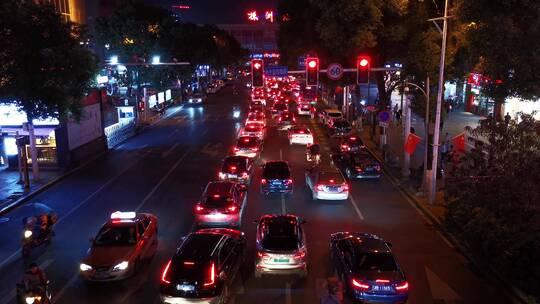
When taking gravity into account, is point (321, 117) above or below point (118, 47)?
below

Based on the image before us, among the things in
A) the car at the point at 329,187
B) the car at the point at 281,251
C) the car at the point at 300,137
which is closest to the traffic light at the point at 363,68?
the car at the point at 329,187

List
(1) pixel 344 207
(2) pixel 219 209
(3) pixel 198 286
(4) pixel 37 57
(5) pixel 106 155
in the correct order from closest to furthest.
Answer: (3) pixel 198 286 → (2) pixel 219 209 → (1) pixel 344 207 → (4) pixel 37 57 → (5) pixel 106 155

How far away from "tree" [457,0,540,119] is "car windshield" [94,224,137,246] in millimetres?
12634

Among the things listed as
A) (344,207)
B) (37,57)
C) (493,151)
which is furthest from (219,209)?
(37,57)

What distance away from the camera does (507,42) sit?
1619cm

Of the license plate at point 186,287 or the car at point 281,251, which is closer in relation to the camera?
the license plate at point 186,287

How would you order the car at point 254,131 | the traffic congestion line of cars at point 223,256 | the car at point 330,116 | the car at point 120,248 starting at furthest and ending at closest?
the car at point 330,116
the car at point 254,131
the car at point 120,248
the traffic congestion line of cars at point 223,256

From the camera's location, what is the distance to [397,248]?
61.7 ft

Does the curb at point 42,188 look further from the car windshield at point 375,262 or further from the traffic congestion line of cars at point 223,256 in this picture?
the car windshield at point 375,262

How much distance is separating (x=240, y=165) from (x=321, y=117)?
2767cm

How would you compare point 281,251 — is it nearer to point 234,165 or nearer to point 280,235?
point 280,235

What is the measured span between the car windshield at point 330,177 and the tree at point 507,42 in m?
8.62

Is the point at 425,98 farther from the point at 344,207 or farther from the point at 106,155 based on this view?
the point at 106,155

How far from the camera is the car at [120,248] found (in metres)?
15.2
